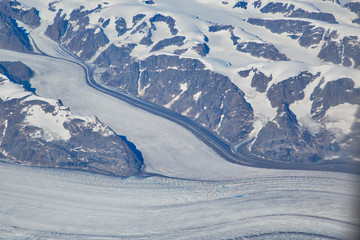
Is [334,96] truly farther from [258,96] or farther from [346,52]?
[346,52]

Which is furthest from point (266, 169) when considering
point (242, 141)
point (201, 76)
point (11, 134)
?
point (11, 134)

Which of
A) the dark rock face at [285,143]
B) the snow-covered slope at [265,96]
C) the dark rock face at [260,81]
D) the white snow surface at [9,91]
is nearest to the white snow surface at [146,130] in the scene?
the snow-covered slope at [265,96]

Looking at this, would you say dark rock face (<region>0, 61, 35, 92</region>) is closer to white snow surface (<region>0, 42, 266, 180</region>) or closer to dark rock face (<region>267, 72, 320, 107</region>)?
white snow surface (<region>0, 42, 266, 180</region>)

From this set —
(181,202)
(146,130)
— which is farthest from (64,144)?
(181,202)

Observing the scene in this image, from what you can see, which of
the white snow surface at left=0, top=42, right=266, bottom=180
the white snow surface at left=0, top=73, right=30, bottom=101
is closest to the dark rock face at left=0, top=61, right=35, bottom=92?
the white snow surface at left=0, top=42, right=266, bottom=180

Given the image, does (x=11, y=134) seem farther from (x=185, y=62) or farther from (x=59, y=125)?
(x=185, y=62)

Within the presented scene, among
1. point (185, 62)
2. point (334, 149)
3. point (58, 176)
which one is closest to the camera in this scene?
point (58, 176)

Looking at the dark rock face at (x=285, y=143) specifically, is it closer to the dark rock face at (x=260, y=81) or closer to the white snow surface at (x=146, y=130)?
the white snow surface at (x=146, y=130)
